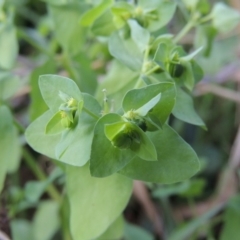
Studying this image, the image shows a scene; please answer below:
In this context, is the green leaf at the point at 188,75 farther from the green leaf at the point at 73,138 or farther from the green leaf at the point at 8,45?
the green leaf at the point at 8,45

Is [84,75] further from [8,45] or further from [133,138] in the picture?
[133,138]

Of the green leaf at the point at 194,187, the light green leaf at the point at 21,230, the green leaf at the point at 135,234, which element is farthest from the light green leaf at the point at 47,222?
the green leaf at the point at 194,187

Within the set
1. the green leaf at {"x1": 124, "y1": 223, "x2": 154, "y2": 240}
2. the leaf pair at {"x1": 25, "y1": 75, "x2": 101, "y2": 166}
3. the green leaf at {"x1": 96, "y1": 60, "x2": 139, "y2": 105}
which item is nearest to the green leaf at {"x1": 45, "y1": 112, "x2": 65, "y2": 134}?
the leaf pair at {"x1": 25, "y1": 75, "x2": 101, "y2": 166}

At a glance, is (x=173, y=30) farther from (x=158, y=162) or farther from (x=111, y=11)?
(x=158, y=162)

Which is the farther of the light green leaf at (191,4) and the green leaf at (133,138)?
the light green leaf at (191,4)

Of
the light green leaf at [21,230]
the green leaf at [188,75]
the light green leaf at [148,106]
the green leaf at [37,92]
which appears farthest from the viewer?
the light green leaf at [21,230]

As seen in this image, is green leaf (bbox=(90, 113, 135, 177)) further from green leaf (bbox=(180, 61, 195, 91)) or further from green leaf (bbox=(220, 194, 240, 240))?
green leaf (bbox=(220, 194, 240, 240))
